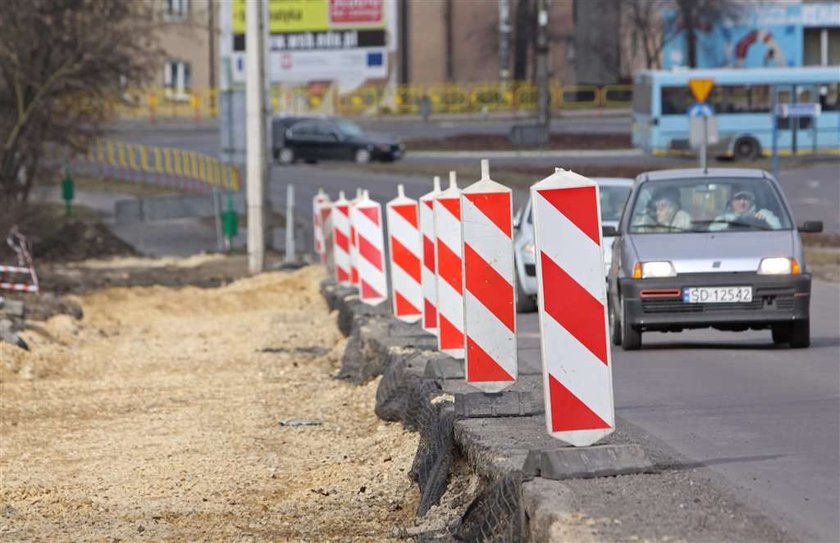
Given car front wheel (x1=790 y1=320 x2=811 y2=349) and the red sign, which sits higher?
the red sign

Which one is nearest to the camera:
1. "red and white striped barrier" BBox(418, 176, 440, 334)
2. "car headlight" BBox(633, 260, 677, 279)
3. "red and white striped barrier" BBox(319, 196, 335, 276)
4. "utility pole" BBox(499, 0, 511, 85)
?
"red and white striped barrier" BBox(418, 176, 440, 334)

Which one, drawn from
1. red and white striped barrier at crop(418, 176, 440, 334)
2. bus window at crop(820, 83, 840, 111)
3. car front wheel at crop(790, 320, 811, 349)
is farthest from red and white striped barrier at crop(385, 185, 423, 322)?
bus window at crop(820, 83, 840, 111)

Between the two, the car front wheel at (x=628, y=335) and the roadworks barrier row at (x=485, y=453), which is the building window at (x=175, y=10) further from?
the roadworks barrier row at (x=485, y=453)

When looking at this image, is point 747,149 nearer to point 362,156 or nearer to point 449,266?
point 362,156

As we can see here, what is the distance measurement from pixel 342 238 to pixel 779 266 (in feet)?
25.6

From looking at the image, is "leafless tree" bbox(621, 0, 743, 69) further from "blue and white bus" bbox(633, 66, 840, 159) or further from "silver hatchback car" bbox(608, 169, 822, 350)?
"silver hatchback car" bbox(608, 169, 822, 350)

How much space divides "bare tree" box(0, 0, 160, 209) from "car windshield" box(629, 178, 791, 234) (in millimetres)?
17302

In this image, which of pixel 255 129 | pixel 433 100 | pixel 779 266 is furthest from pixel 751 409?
pixel 433 100

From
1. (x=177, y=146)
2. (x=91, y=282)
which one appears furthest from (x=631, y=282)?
(x=177, y=146)

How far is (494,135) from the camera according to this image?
213 feet

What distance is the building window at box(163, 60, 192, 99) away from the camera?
3073 inches

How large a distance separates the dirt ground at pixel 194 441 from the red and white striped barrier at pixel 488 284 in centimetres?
75

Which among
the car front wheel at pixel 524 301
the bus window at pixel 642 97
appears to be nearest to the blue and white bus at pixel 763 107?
the bus window at pixel 642 97

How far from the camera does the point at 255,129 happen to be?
29.5 metres
